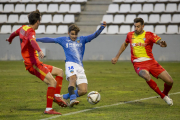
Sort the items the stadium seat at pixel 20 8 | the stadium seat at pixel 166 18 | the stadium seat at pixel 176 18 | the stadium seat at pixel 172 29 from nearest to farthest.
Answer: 1. the stadium seat at pixel 172 29
2. the stadium seat at pixel 176 18
3. the stadium seat at pixel 166 18
4. the stadium seat at pixel 20 8

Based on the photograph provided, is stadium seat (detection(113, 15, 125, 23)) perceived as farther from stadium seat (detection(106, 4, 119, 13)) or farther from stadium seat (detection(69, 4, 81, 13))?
stadium seat (detection(69, 4, 81, 13))

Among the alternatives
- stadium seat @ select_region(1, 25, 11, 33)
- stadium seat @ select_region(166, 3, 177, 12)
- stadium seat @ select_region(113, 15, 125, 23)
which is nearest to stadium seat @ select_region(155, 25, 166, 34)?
stadium seat @ select_region(166, 3, 177, 12)

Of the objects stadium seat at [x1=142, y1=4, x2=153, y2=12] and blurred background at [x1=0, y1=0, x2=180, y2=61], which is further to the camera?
stadium seat at [x1=142, y1=4, x2=153, y2=12]

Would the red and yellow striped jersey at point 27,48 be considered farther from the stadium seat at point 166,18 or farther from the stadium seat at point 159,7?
the stadium seat at point 159,7

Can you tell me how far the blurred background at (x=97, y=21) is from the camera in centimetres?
2141

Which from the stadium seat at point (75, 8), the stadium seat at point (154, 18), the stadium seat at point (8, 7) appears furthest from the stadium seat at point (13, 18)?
the stadium seat at point (154, 18)

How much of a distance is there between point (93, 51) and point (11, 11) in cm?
784

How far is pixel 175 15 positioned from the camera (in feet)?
71.8

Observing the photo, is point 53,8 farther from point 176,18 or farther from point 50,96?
point 50,96

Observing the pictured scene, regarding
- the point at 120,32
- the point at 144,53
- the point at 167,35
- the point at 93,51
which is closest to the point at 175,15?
the point at 167,35

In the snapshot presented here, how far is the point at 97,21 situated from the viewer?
2384 cm

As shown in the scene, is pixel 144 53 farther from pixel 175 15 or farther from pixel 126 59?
pixel 175 15

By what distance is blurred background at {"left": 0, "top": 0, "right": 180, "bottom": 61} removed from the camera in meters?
21.4

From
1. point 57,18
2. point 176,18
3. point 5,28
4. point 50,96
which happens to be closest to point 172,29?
point 176,18
